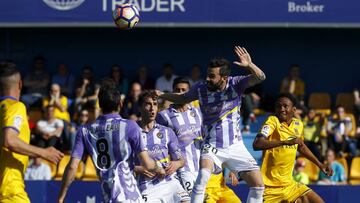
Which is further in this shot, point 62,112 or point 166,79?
point 166,79

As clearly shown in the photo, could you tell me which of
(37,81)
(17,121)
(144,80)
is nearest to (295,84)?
(144,80)

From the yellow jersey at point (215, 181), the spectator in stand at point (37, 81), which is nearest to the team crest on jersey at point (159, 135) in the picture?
the yellow jersey at point (215, 181)

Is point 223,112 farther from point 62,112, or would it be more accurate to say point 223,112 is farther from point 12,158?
point 62,112

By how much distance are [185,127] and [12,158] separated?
4028 mm

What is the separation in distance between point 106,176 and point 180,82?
145 inches

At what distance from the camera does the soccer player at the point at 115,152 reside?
8922mm

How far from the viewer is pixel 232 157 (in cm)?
1105

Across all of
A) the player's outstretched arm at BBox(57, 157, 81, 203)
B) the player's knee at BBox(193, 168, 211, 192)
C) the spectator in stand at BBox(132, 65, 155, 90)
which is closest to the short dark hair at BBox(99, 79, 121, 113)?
the player's outstretched arm at BBox(57, 157, 81, 203)

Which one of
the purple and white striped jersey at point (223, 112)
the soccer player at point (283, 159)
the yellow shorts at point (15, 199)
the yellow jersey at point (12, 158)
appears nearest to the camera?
the yellow jersey at point (12, 158)

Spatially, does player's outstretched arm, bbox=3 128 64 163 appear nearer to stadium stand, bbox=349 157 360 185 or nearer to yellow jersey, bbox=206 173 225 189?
yellow jersey, bbox=206 173 225 189

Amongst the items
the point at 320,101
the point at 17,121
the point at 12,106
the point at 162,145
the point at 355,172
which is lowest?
the point at 355,172

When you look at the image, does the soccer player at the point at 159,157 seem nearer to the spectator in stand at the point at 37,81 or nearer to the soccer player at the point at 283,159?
the soccer player at the point at 283,159

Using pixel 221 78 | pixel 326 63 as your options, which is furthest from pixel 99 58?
pixel 221 78

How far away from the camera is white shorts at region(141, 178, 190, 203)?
37.2ft
